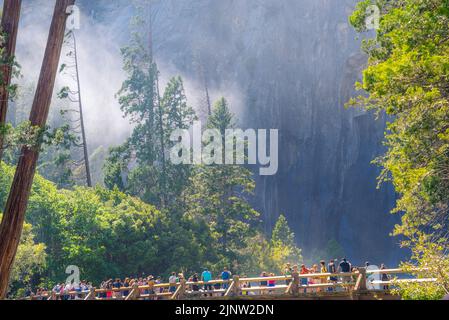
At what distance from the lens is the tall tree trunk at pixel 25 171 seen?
13.0 m

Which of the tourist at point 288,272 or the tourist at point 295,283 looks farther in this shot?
the tourist at point 288,272

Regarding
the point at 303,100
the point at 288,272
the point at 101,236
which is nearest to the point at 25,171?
the point at 288,272

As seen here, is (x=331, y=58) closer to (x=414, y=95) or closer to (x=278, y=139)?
(x=278, y=139)

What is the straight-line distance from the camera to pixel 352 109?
74.9 meters

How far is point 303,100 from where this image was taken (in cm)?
7838

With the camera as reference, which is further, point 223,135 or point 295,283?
point 223,135

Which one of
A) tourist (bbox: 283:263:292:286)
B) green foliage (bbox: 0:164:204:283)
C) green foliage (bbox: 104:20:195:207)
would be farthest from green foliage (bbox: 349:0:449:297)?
green foliage (bbox: 104:20:195:207)

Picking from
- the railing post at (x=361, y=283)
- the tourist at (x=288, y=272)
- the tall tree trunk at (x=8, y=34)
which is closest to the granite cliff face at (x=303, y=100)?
the tourist at (x=288, y=272)

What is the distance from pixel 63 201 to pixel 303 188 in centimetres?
3565

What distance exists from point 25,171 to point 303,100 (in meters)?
66.3

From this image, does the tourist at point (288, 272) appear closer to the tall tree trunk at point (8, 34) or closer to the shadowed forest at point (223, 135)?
the shadowed forest at point (223, 135)

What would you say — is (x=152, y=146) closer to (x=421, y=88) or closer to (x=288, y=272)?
(x=288, y=272)

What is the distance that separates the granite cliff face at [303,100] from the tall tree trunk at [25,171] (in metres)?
59.4
